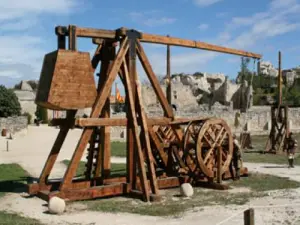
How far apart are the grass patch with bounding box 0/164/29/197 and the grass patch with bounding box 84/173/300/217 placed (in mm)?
2941

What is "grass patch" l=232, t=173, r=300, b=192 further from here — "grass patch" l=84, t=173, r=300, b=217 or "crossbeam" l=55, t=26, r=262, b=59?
"crossbeam" l=55, t=26, r=262, b=59

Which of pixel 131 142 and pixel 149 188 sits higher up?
pixel 131 142

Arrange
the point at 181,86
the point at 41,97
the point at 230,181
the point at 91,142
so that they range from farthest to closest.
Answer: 1. the point at 181,86
2. the point at 230,181
3. the point at 91,142
4. the point at 41,97

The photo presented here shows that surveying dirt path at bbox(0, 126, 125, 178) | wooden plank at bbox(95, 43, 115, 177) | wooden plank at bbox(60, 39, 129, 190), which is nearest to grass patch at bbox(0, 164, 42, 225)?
dirt path at bbox(0, 126, 125, 178)

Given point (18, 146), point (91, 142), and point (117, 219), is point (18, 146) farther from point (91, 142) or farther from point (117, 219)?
point (117, 219)

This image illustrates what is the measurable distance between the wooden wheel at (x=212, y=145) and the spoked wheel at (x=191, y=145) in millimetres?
176

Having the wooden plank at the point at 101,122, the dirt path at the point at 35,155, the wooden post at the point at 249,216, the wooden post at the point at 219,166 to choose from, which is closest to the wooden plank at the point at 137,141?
the wooden plank at the point at 101,122

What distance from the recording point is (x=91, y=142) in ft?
40.3

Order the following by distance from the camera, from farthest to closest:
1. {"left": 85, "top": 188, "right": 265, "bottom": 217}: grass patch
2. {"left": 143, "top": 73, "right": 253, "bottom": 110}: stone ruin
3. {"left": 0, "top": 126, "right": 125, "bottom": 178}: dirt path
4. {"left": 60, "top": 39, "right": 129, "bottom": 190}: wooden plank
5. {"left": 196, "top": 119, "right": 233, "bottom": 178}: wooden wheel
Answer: {"left": 143, "top": 73, "right": 253, "bottom": 110}: stone ruin < {"left": 0, "top": 126, "right": 125, "bottom": 178}: dirt path < {"left": 196, "top": 119, "right": 233, "bottom": 178}: wooden wheel < {"left": 60, "top": 39, "right": 129, "bottom": 190}: wooden plank < {"left": 85, "top": 188, "right": 265, "bottom": 217}: grass patch

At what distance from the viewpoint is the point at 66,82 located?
10.3 meters

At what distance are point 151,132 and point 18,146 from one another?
58.5 feet

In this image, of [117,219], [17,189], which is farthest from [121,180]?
[117,219]

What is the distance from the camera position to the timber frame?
1066 cm

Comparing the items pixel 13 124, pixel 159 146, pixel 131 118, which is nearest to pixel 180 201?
pixel 131 118
